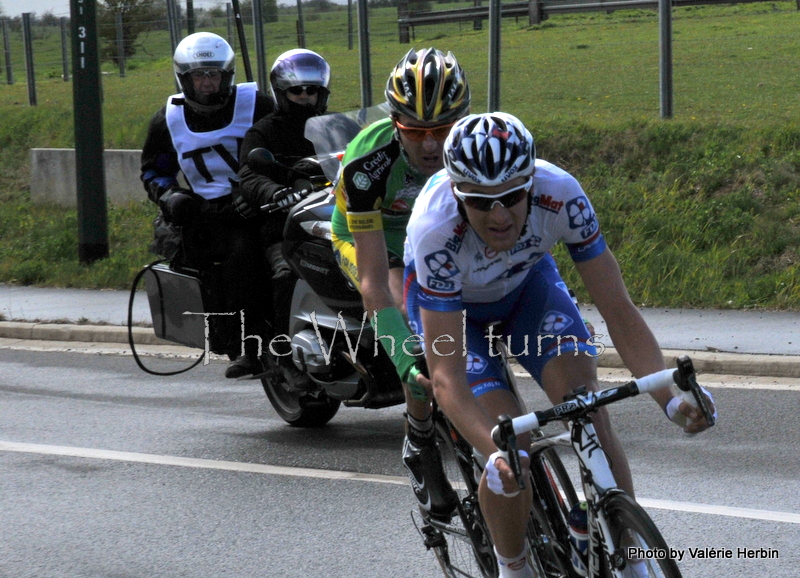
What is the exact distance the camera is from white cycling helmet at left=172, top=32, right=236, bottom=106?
736cm

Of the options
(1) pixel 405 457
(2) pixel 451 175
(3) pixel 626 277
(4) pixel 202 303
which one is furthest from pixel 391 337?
(3) pixel 626 277

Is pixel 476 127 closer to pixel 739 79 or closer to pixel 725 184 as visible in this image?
pixel 725 184

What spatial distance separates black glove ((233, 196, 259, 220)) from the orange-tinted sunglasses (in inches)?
99.3

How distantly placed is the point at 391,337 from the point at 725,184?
8.10 meters

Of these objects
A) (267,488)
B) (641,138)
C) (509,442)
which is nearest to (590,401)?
(509,442)

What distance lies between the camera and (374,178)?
481 cm

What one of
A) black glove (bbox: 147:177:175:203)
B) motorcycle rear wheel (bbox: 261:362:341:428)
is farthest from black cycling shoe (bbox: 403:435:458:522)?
black glove (bbox: 147:177:175:203)

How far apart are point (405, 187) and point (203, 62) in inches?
112

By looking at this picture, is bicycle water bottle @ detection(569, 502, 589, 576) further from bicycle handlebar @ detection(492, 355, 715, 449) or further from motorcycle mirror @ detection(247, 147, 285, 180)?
motorcycle mirror @ detection(247, 147, 285, 180)

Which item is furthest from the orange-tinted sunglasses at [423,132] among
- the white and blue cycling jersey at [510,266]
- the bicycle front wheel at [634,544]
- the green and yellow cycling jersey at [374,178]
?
the bicycle front wheel at [634,544]

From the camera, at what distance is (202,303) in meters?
7.09

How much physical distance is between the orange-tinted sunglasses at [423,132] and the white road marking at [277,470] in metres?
2.02

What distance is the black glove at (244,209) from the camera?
6.94 meters

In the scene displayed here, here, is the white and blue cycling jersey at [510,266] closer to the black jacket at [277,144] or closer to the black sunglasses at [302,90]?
the black jacket at [277,144]
